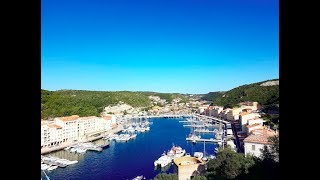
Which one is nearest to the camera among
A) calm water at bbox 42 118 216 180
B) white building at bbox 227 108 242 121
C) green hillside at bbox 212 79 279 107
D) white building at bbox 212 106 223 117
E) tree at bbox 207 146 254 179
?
tree at bbox 207 146 254 179

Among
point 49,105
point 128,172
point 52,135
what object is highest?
point 49,105

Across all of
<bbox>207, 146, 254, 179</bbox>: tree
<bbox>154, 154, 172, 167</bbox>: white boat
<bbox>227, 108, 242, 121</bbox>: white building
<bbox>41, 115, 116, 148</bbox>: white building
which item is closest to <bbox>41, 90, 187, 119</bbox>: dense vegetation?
<bbox>41, 115, 116, 148</bbox>: white building

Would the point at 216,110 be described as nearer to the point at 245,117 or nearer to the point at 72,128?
the point at 245,117

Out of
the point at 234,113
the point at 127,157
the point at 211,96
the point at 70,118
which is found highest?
the point at 211,96

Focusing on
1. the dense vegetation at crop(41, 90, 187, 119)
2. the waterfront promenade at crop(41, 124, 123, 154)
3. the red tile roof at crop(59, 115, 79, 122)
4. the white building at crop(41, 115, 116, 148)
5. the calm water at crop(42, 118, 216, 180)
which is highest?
the dense vegetation at crop(41, 90, 187, 119)

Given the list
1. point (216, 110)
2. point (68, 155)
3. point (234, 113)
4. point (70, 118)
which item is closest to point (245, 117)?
point (234, 113)

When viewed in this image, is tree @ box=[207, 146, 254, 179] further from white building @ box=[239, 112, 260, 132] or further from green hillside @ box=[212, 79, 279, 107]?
white building @ box=[239, 112, 260, 132]
